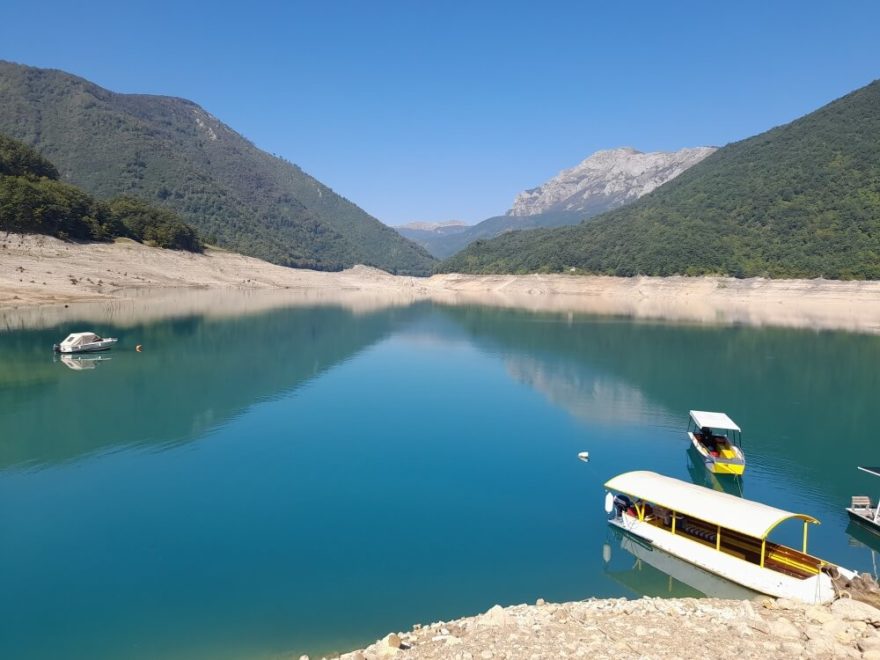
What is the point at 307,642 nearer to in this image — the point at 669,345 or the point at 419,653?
the point at 419,653

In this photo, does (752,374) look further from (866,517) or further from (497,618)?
(497,618)

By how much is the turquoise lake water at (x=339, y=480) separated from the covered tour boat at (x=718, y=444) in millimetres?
660

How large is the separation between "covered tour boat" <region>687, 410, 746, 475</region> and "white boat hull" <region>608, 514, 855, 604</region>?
6745 mm

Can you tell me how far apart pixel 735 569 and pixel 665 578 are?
1.66m

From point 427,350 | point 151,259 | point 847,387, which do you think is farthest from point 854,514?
point 151,259

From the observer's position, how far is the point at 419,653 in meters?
9.43

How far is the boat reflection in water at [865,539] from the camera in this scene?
1577 centimetres

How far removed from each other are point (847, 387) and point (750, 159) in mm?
149988

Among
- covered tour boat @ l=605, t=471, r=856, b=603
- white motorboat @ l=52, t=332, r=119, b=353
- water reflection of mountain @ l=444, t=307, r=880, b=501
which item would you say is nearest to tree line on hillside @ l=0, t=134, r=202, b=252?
white motorboat @ l=52, t=332, r=119, b=353

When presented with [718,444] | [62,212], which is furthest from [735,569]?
[62,212]

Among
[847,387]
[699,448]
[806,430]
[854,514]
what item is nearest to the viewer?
[854,514]

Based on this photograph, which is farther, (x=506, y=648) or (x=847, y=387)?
(x=847, y=387)

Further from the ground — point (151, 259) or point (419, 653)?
point (151, 259)

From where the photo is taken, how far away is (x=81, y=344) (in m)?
40.5
